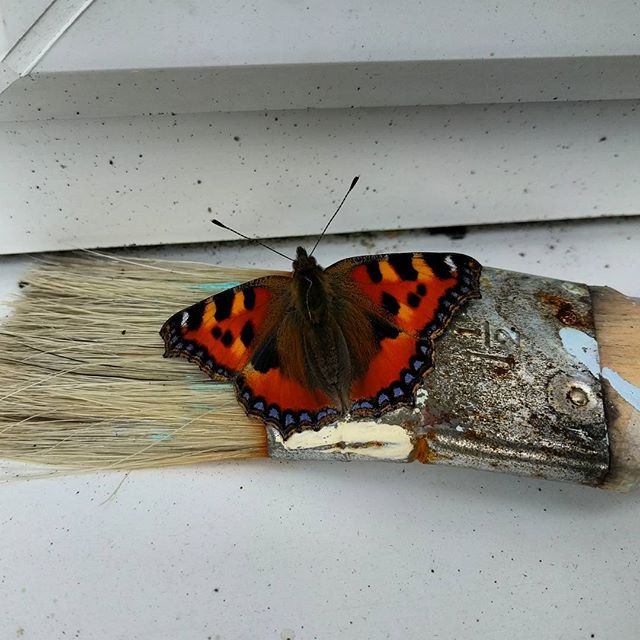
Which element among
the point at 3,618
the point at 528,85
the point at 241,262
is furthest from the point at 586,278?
the point at 3,618

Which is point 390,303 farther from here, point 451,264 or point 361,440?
point 361,440

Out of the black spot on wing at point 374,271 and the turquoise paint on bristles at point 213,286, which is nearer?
the black spot on wing at point 374,271

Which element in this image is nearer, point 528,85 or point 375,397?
point 375,397

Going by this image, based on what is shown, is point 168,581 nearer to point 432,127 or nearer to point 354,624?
point 354,624

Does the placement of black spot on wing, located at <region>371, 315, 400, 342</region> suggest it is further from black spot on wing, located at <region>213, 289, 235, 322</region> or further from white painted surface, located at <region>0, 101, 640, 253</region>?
white painted surface, located at <region>0, 101, 640, 253</region>

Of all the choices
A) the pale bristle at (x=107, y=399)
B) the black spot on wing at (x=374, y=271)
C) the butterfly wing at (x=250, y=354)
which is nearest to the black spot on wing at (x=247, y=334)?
the butterfly wing at (x=250, y=354)

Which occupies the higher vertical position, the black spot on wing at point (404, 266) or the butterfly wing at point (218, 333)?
the black spot on wing at point (404, 266)

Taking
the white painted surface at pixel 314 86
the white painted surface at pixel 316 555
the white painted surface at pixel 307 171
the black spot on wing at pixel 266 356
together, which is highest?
the white painted surface at pixel 314 86

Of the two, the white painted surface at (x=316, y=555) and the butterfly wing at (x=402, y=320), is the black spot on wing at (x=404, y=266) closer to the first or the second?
the butterfly wing at (x=402, y=320)
